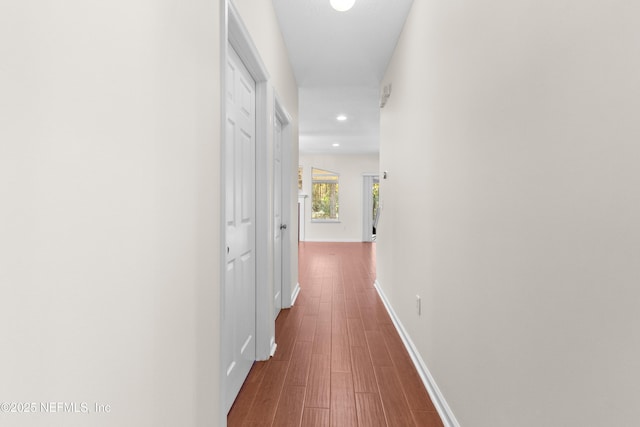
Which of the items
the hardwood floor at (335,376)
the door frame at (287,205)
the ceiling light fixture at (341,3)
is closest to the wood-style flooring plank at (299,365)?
the hardwood floor at (335,376)

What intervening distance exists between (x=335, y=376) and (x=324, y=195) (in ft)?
27.3

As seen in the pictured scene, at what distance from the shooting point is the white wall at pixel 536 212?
750mm

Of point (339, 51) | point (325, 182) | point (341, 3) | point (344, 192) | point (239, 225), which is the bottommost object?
point (239, 225)

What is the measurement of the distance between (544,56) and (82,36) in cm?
114

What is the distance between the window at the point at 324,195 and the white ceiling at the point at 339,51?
4.14m

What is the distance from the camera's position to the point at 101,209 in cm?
73

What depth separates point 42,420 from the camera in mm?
588

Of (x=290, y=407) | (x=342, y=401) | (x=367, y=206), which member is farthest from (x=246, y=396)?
(x=367, y=206)

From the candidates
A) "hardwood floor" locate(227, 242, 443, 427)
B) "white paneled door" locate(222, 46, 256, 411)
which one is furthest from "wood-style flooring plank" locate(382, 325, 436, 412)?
"white paneled door" locate(222, 46, 256, 411)

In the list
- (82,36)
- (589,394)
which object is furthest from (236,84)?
(589,394)

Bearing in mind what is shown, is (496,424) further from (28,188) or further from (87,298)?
(28,188)

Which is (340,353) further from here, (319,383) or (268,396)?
(268,396)

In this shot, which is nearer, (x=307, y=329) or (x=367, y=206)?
(x=307, y=329)

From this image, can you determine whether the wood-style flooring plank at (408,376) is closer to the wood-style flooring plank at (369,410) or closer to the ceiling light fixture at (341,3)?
the wood-style flooring plank at (369,410)
